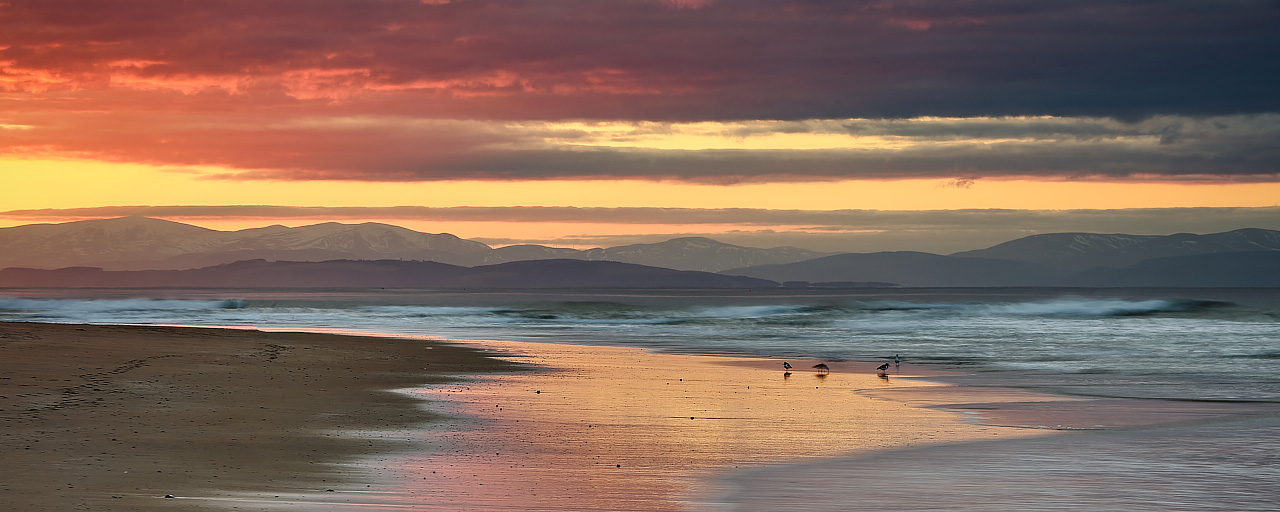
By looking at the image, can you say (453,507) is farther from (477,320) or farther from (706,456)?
(477,320)

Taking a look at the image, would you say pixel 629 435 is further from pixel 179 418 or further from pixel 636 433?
pixel 179 418

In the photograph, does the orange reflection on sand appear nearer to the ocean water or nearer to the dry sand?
the dry sand

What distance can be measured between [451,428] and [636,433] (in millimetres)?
2489

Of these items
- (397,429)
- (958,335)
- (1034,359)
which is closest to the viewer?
(397,429)

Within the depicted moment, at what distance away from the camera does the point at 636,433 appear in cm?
1500

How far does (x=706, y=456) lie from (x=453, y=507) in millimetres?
4062

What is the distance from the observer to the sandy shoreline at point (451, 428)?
1036cm

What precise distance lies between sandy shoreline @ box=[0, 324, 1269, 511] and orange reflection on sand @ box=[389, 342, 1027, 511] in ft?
0.16

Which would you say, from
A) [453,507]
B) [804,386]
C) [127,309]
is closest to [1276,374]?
[804,386]

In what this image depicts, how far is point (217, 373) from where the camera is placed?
21.9 m

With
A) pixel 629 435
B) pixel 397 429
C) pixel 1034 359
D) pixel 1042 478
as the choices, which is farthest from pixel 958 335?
pixel 1042 478

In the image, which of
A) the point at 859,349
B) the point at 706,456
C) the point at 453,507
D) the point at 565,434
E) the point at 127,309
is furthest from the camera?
the point at 127,309

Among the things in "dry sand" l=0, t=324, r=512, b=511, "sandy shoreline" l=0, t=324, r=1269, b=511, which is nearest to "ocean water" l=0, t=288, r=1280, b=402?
"sandy shoreline" l=0, t=324, r=1269, b=511

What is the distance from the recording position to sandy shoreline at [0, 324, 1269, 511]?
34.0ft
